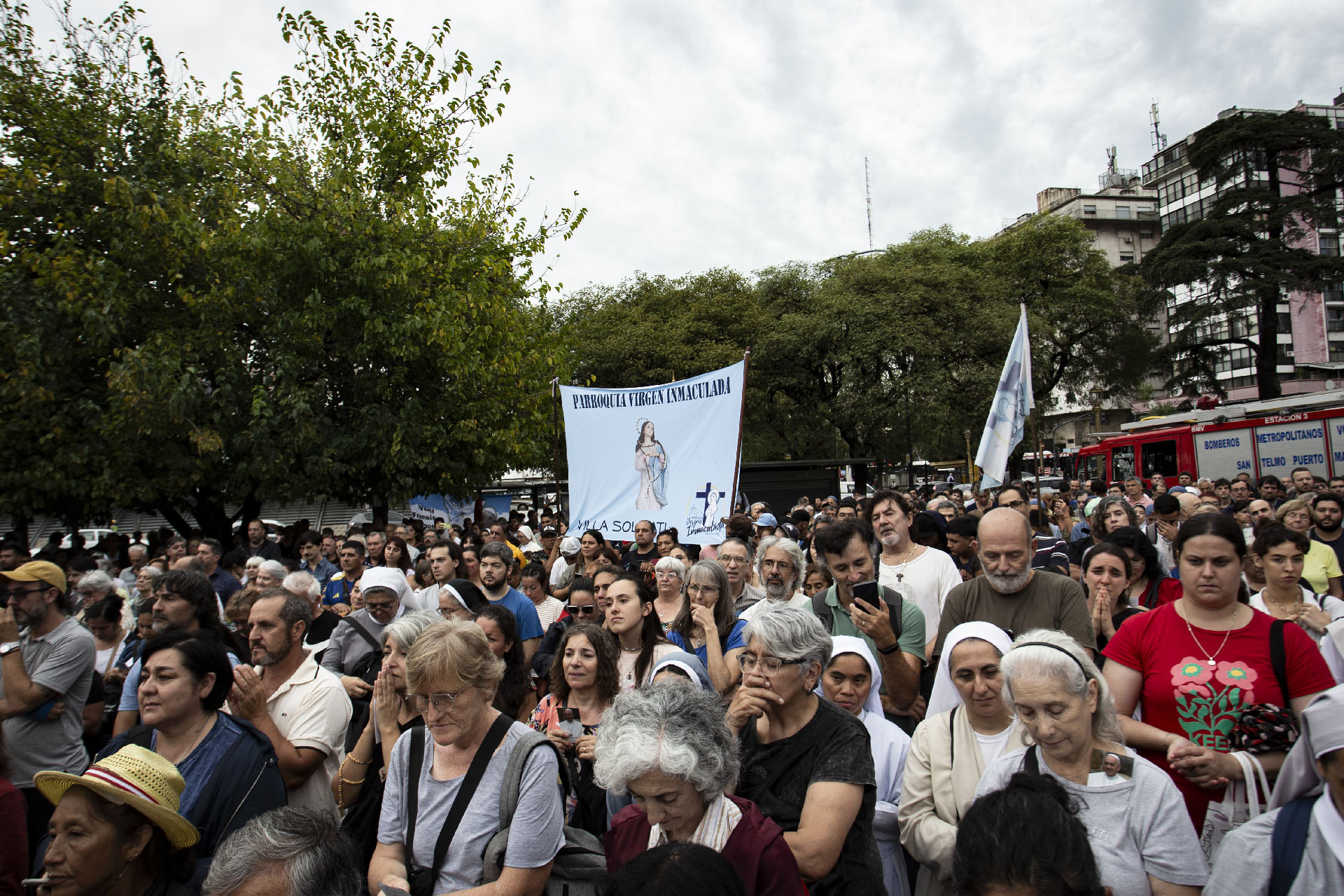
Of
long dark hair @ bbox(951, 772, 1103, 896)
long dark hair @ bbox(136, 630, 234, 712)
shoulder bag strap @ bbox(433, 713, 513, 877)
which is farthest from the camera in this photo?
long dark hair @ bbox(136, 630, 234, 712)

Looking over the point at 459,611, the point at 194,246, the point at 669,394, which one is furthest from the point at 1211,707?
the point at 194,246

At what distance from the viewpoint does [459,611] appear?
5.08 metres

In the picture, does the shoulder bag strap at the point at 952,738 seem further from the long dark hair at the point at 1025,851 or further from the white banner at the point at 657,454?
the white banner at the point at 657,454

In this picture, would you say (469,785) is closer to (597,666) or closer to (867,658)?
(597,666)

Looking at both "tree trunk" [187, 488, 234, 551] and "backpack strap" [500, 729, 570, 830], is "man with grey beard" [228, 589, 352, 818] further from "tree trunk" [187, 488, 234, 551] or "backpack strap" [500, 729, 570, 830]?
"tree trunk" [187, 488, 234, 551]

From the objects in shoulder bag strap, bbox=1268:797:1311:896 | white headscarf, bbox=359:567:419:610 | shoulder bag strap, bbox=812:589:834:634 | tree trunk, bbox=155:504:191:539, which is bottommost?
shoulder bag strap, bbox=1268:797:1311:896

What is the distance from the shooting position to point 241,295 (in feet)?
47.4

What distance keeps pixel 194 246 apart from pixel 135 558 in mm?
5950

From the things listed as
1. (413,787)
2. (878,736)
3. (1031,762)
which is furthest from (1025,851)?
(413,787)

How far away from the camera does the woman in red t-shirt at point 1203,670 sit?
111 inches

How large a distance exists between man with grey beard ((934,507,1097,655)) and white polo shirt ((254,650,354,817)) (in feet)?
9.00

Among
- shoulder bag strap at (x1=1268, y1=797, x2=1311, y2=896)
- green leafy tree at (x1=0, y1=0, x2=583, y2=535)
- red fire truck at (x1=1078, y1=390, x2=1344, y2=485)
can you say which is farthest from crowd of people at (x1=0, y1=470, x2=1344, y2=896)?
red fire truck at (x1=1078, y1=390, x2=1344, y2=485)

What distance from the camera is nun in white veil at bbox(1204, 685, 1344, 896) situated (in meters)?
1.98

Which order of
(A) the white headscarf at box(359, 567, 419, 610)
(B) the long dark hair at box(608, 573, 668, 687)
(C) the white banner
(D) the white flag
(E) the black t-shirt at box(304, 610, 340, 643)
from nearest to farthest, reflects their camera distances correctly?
(B) the long dark hair at box(608, 573, 668, 687) < (A) the white headscarf at box(359, 567, 419, 610) < (E) the black t-shirt at box(304, 610, 340, 643) < (C) the white banner < (D) the white flag
